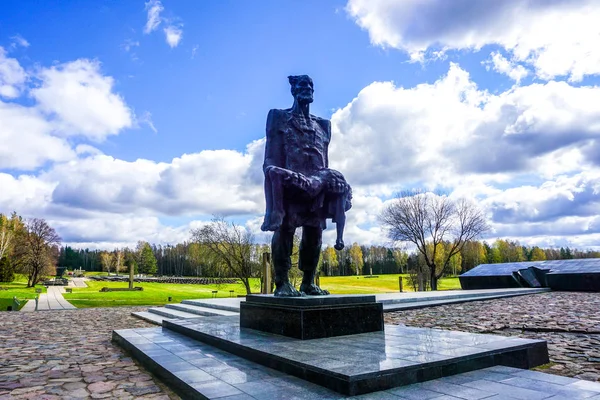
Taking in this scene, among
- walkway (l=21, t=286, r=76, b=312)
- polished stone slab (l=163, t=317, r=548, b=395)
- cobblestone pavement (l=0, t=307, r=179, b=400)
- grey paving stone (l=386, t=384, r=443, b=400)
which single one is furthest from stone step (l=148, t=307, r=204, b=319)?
grey paving stone (l=386, t=384, r=443, b=400)

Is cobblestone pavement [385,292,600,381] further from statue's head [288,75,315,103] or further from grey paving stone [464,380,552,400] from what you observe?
statue's head [288,75,315,103]

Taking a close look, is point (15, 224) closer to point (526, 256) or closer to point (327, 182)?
point (327, 182)

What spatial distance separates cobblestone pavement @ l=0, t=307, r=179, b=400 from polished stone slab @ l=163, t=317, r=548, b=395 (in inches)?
46.0

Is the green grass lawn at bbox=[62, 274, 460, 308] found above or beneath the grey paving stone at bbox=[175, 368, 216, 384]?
beneath

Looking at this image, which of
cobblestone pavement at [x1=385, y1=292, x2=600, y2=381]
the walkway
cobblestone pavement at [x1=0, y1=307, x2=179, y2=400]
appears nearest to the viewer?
cobblestone pavement at [x1=0, y1=307, x2=179, y2=400]

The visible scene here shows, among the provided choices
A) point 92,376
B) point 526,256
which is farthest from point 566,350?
point 526,256

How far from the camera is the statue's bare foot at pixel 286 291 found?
5.82 metres

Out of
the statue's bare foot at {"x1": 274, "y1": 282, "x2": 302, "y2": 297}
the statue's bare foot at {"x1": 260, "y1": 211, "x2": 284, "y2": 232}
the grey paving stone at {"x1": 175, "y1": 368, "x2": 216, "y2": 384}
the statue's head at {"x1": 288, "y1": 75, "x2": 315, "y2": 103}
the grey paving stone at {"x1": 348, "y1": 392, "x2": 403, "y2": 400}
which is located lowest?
the grey paving stone at {"x1": 175, "y1": 368, "x2": 216, "y2": 384}

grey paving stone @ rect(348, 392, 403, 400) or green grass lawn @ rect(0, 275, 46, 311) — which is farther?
green grass lawn @ rect(0, 275, 46, 311)

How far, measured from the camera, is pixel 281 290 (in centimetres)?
607

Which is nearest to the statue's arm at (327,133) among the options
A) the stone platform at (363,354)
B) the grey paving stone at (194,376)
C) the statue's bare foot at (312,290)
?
the statue's bare foot at (312,290)

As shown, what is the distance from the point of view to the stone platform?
11.1 ft

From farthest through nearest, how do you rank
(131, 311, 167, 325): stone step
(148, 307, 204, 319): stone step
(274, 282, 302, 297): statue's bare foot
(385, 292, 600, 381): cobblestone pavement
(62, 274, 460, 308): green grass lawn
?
(62, 274, 460, 308): green grass lawn < (131, 311, 167, 325): stone step < (148, 307, 204, 319): stone step < (274, 282, 302, 297): statue's bare foot < (385, 292, 600, 381): cobblestone pavement

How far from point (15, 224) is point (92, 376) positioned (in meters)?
65.4
